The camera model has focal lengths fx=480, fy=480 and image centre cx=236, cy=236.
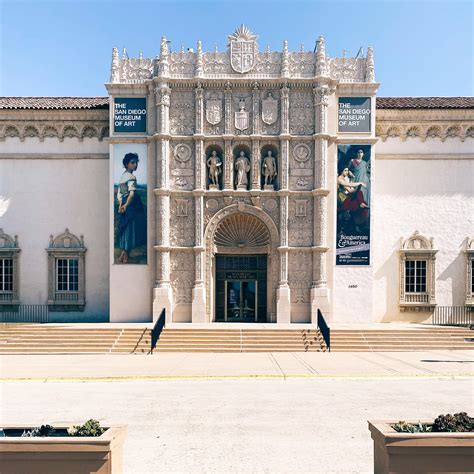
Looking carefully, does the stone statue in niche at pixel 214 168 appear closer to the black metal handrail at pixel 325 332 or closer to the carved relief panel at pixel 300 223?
the carved relief panel at pixel 300 223

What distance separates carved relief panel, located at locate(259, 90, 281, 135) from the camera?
977 inches

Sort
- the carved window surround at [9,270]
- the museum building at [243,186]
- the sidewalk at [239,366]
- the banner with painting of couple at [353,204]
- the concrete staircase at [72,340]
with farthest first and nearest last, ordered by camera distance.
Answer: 1. the carved window surround at [9,270]
2. the banner with painting of couple at [353,204]
3. the museum building at [243,186]
4. the concrete staircase at [72,340]
5. the sidewalk at [239,366]

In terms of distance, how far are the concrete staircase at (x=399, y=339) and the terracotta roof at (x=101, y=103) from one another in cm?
1229

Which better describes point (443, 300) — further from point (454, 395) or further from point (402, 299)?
point (454, 395)

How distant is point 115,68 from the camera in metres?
24.8

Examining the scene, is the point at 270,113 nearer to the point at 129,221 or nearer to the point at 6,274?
the point at 129,221

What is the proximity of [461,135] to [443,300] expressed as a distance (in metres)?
9.15

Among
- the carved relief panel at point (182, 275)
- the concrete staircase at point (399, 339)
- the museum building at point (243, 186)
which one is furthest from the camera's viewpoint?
the carved relief panel at point (182, 275)

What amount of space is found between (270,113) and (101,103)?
32.5ft

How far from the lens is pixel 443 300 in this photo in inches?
1041

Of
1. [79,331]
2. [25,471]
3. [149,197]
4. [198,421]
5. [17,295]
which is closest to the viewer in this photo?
[25,471]

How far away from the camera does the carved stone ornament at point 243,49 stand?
2475 cm

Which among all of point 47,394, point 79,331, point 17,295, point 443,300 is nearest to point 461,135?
point 443,300

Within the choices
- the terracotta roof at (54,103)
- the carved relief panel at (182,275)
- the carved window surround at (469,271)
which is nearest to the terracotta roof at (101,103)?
the terracotta roof at (54,103)
